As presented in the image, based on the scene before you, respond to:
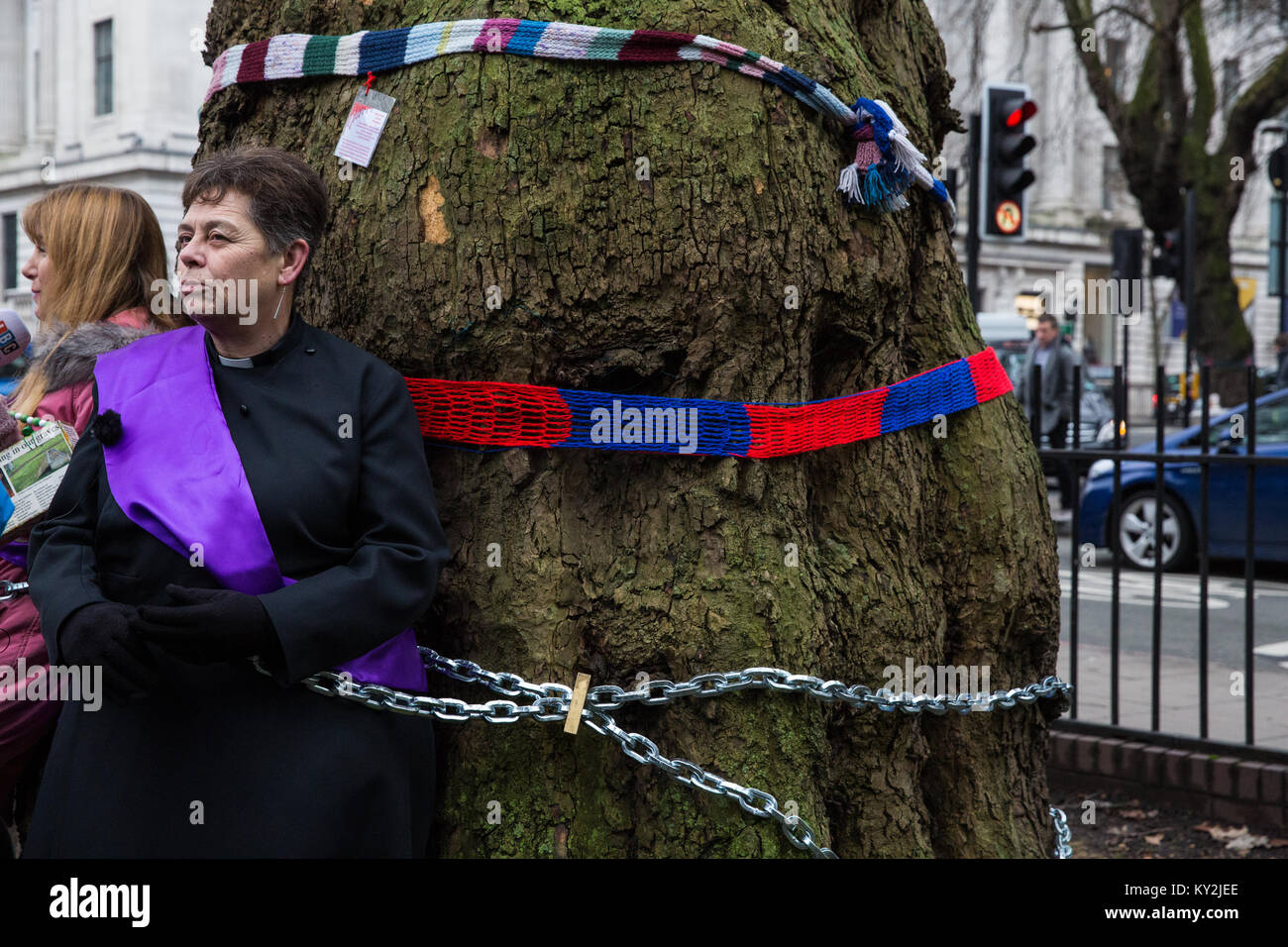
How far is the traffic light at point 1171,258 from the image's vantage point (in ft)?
55.6

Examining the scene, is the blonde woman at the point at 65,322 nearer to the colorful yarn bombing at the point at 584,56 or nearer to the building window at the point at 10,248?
the colorful yarn bombing at the point at 584,56

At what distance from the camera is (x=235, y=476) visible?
2.29 m

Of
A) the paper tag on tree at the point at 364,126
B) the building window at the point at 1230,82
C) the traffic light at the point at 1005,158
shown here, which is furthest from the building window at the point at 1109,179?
the paper tag on tree at the point at 364,126

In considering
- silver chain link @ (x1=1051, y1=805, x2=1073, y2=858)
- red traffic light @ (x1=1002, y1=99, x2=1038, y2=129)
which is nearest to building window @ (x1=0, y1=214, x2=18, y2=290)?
red traffic light @ (x1=1002, y1=99, x2=1038, y2=129)

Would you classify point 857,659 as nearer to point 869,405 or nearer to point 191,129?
point 869,405

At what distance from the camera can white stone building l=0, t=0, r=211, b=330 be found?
1387 inches

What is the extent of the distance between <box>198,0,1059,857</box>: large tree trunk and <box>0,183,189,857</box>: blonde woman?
48 cm

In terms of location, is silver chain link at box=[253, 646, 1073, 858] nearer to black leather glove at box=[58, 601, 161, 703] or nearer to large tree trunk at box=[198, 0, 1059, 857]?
large tree trunk at box=[198, 0, 1059, 857]

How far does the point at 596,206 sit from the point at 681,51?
0.32 meters

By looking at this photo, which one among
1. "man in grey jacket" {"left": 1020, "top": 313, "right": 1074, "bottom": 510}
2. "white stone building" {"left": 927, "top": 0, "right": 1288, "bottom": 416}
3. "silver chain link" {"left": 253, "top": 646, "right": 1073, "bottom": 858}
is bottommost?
"silver chain link" {"left": 253, "top": 646, "right": 1073, "bottom": 858}

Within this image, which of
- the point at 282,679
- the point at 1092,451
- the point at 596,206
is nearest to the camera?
the point at 282,679

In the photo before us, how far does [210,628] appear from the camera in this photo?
212 cm

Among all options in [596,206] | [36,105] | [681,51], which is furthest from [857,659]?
[36,105]

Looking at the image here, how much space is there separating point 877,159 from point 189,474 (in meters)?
1.36
